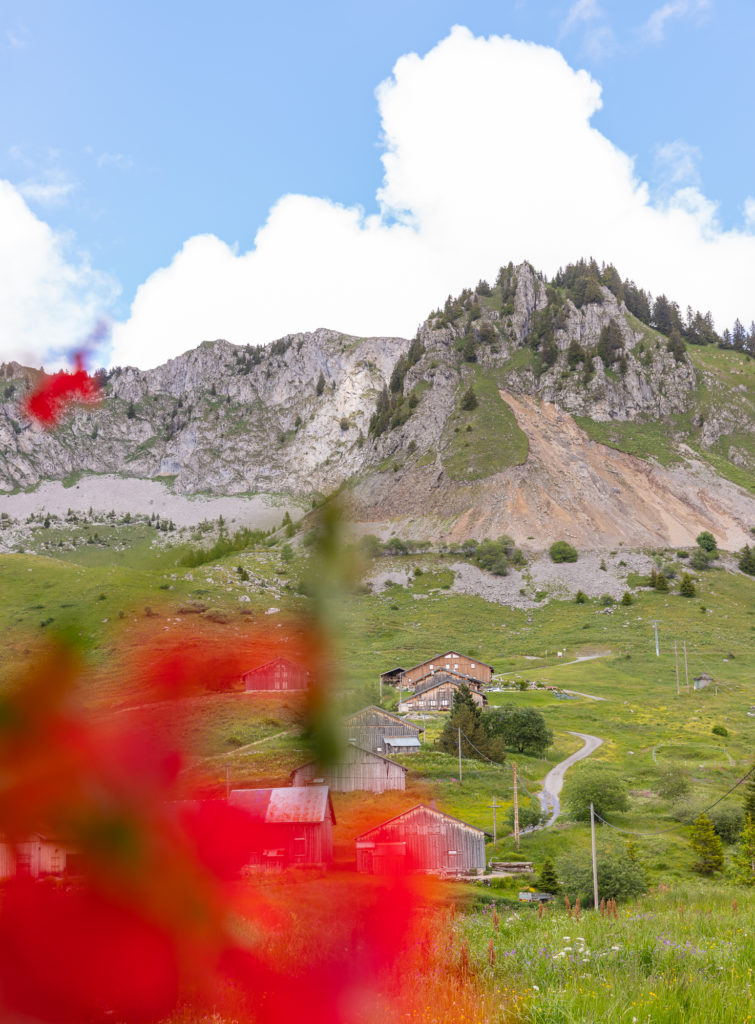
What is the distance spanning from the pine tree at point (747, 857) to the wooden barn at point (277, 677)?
41.8m

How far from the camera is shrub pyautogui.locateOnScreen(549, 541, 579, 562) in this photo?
19069cm

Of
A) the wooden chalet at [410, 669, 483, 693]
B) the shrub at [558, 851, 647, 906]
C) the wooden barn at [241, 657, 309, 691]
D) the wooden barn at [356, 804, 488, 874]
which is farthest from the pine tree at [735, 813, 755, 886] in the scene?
the wooden chalet at [410, 669, 483, 693]

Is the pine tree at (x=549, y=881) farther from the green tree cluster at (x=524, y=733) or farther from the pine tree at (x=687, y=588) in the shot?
the pine tree at (x=687, y=588)

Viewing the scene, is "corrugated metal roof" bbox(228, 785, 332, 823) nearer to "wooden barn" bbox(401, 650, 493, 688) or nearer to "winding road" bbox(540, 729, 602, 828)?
"winding road" bbox(540, 729, 602, 828)

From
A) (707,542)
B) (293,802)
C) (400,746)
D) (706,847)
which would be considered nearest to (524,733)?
(400,746)

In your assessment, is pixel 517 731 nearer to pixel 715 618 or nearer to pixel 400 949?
pixel 400 949

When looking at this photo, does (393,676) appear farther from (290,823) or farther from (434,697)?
(290,823)

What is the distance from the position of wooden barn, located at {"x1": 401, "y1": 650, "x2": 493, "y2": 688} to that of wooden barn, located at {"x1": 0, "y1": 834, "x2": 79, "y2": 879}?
109 metres

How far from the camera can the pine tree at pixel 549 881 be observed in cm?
3731

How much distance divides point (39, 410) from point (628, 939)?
1132 centimetres

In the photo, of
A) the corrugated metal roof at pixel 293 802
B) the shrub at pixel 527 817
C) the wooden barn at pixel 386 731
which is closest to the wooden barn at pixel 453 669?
the wooden barn at pixel 386 731

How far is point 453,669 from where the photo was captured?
116m

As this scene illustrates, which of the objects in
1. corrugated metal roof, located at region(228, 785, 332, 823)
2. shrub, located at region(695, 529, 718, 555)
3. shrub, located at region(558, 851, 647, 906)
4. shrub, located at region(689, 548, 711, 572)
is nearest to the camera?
corrugated metal roof, located at region(228, 785, 332, 823)

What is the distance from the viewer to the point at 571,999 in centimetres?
779
